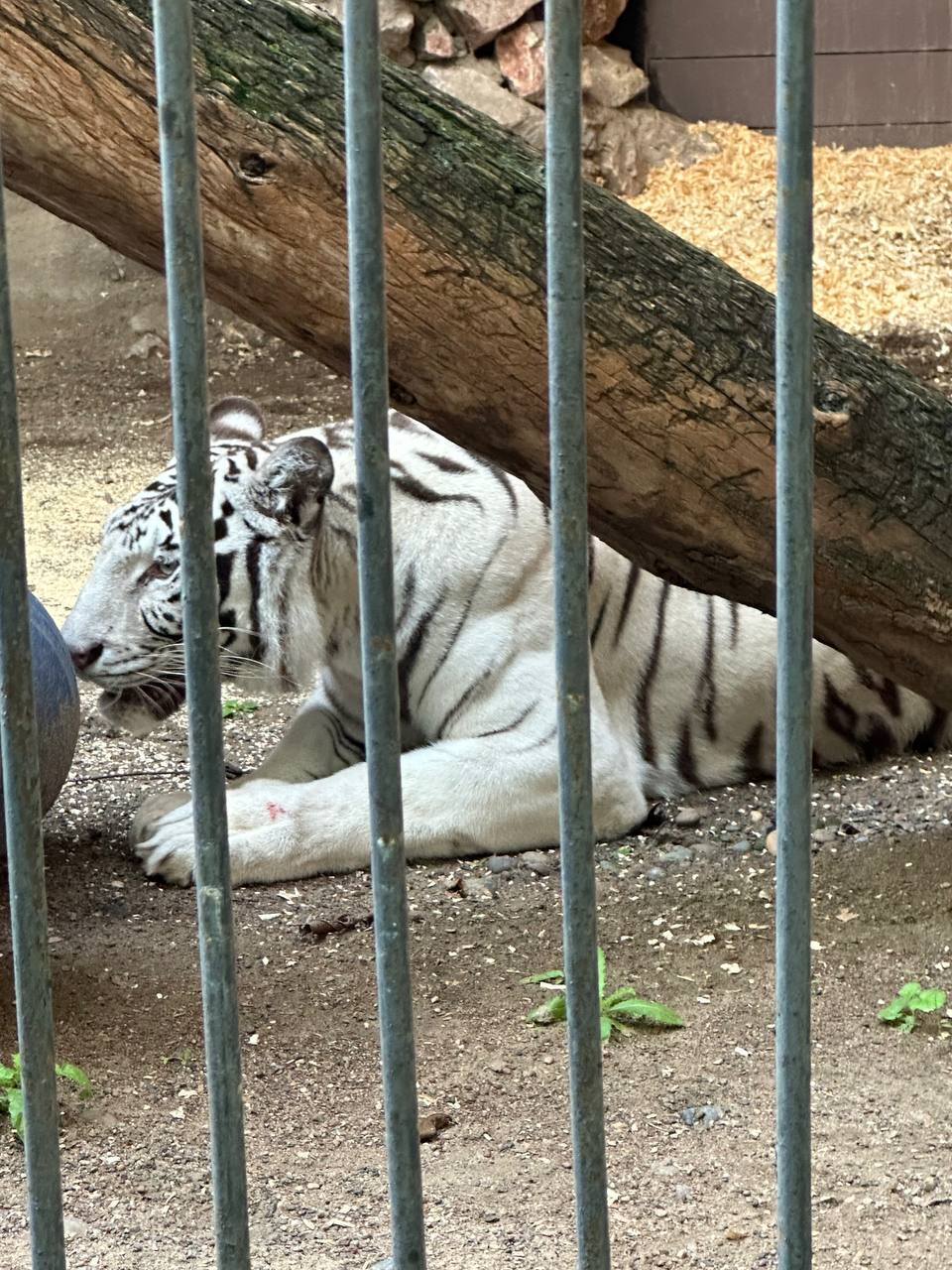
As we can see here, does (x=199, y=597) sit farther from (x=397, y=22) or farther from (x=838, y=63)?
(x=838, y=63)

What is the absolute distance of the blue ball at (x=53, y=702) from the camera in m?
2.82

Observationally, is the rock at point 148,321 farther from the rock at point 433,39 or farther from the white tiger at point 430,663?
the white tiger at point 430,663

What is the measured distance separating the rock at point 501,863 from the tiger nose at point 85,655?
88cm

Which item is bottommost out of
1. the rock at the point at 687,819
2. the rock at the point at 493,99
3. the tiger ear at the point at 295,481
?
the rock at the point at 687,819

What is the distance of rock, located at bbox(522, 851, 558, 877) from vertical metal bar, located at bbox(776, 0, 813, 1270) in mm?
1941

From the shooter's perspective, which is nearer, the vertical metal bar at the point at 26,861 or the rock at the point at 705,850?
the vertical metal bar at the point at 26,861

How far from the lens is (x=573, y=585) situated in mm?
1123

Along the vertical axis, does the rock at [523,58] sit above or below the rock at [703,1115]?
above

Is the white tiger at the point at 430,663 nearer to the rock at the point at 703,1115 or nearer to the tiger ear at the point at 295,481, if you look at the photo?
the tiger ear at the point at 295,481

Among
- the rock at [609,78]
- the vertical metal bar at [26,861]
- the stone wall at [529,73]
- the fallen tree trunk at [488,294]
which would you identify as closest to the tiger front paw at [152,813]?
the fallen tree trunk at [488,294]

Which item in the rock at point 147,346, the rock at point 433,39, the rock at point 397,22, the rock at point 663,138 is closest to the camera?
the rock at point 147,346

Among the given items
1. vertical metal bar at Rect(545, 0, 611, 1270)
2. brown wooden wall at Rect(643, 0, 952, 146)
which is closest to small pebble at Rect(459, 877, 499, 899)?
vertical metal bar at Rect(545, 0, 611, 1270)

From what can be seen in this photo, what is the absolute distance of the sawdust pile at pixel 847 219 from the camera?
23.9ft

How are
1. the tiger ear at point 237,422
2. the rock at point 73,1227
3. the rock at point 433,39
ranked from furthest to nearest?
the rock at point 433,39
the tiger ear at point 237,422
the rock at point 73,1227
